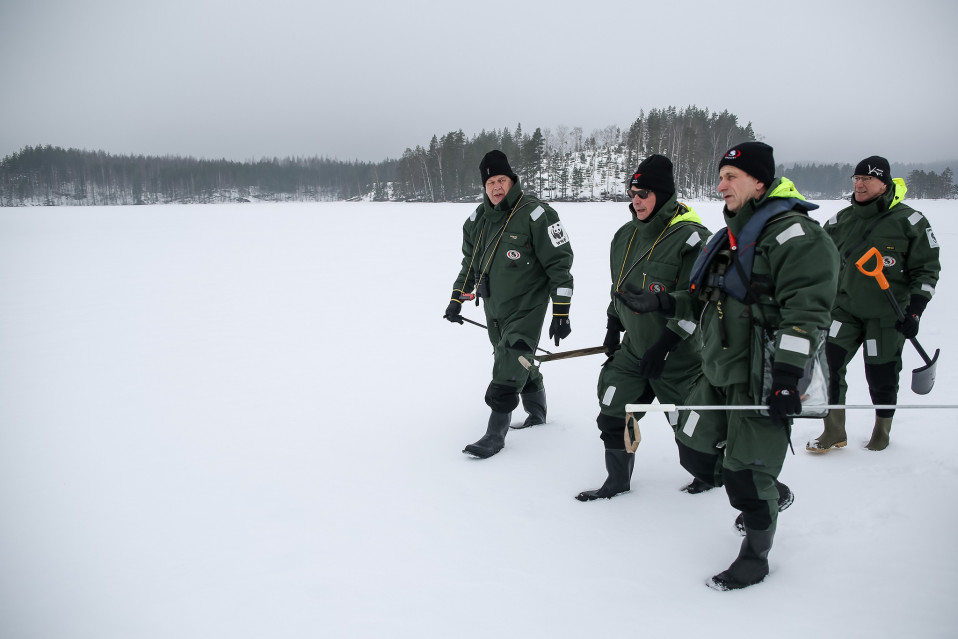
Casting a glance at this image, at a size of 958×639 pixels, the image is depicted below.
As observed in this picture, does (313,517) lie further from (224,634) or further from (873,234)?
(873,234)

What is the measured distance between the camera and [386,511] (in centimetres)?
340

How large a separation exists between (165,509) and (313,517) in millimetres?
976

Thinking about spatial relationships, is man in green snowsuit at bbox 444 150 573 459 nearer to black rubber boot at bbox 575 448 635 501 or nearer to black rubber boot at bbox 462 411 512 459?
black rubber boot at bbox 462 411 512 459

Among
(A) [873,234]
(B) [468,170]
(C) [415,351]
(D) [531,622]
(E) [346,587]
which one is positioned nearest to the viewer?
(D) [531,622]

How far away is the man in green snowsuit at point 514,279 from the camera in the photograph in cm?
417

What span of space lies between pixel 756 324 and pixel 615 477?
5.06ft

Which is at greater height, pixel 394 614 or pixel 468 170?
pixel 468 170

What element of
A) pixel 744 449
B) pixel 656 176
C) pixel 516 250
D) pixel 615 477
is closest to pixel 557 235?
pixel 516 250

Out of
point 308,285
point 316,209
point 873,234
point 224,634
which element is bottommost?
point 224,634

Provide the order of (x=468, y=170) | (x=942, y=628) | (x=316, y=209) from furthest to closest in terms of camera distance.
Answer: (x=468, y=170) → (x=316, y=209) → (x=942, y=628)

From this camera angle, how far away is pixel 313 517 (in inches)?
131

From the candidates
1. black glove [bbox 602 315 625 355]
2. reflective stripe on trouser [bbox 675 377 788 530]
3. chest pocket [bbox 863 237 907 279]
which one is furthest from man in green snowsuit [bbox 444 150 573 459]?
chest pocket [bbox 863 237 907 279]

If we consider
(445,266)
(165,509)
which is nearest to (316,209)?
(445,266)

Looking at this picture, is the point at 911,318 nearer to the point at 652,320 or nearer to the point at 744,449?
the point at 652,320
